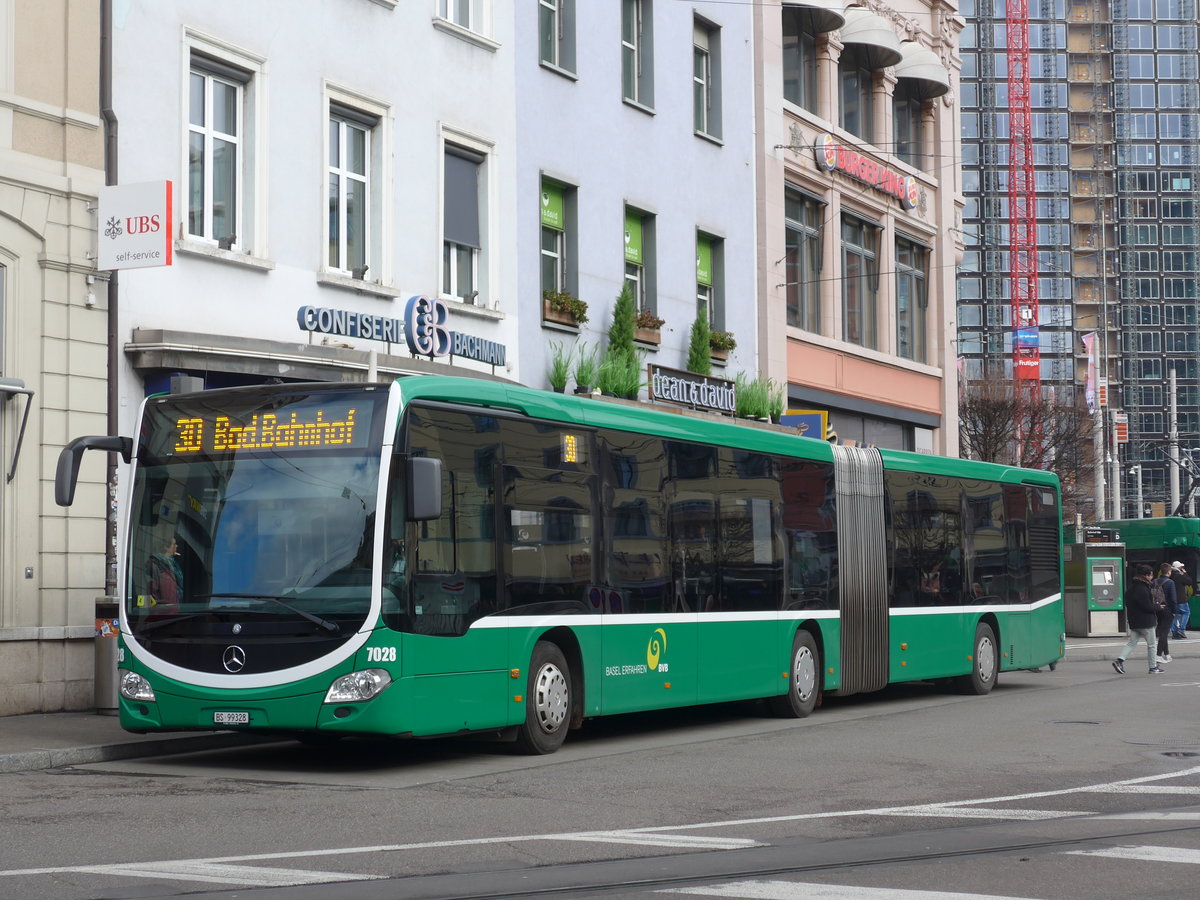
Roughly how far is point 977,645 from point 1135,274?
13244 centimetres

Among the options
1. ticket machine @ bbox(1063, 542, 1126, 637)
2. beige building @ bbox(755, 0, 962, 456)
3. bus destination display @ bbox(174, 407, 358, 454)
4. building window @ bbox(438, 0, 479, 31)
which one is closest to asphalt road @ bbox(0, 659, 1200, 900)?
bus destination display @ bbox(174, 407, 358, 454)

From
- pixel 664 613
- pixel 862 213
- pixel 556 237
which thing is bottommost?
pixel 664 613

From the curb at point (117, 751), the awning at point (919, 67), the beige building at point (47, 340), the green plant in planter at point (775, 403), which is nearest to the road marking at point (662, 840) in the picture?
the curb at point (117, 751)

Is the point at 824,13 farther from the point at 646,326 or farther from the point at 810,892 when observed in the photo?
the point at 810,892

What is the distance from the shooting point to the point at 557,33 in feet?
88.5

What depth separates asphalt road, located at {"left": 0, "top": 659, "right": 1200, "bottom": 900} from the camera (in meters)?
8.17

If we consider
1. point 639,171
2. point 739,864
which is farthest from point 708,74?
point 739,864

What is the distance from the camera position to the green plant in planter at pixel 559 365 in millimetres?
25828

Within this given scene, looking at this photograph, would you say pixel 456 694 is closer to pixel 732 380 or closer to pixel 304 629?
pixel 304 629

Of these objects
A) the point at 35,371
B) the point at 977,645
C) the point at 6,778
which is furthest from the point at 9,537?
the point at 977,645

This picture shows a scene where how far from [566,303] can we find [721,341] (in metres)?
5.15

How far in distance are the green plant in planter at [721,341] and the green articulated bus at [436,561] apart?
38.8 feet

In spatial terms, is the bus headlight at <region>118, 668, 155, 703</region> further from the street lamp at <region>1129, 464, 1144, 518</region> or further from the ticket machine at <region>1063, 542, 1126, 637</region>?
the street lamp at <region>1129, 464, 1144, 518</region>

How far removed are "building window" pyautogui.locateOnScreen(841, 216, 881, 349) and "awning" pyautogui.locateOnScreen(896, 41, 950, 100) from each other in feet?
11.3
